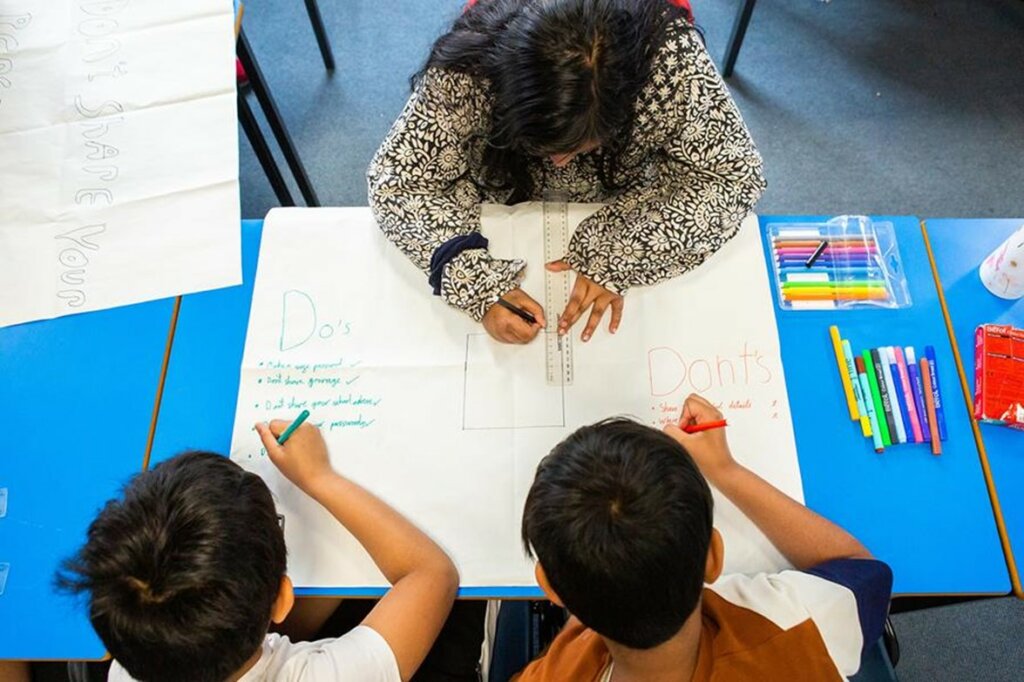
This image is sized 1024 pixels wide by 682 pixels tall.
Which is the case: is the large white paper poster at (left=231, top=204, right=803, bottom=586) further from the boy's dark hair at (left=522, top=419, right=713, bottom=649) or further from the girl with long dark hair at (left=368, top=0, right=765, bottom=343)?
the boy's dark hair at (left=522, top=419, right=713, bottom=649)

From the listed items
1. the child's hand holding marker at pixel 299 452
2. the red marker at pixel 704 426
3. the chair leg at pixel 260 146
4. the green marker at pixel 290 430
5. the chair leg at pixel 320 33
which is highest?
the chair leg at pixel 320 33

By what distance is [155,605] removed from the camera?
0.71 m

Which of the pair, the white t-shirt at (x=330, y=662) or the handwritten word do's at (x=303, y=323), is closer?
the white t-shirt at (x=330, y=662)

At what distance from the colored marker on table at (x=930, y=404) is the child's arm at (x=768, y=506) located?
0.18m

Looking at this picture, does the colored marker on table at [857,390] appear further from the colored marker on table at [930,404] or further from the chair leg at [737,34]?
the chair leg at [737,34]

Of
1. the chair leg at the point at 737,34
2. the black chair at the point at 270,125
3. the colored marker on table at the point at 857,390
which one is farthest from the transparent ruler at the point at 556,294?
the chair leg at the point at 737,34

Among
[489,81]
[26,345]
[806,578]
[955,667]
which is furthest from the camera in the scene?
[955,667]

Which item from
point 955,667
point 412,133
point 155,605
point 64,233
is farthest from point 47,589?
point 955,667

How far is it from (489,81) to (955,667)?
4.93 ft

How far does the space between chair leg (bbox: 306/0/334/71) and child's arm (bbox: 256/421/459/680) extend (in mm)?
1565

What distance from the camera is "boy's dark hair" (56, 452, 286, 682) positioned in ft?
2.31

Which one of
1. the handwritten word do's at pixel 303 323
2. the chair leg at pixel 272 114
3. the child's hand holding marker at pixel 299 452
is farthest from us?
the chair leg at pixel 272 114

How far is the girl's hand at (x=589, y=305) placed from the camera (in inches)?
40.0

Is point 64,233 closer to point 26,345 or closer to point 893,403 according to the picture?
point 26,345
